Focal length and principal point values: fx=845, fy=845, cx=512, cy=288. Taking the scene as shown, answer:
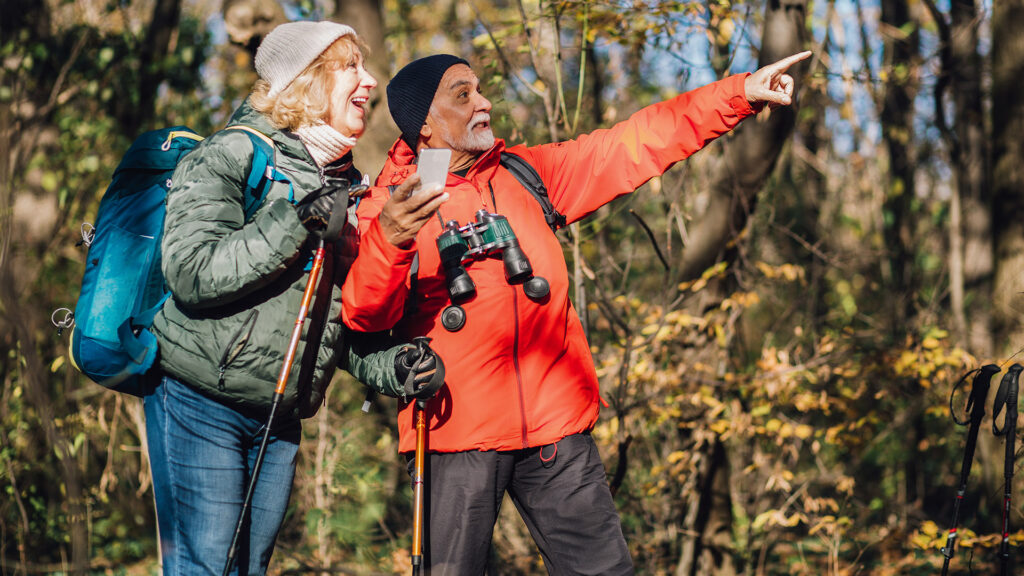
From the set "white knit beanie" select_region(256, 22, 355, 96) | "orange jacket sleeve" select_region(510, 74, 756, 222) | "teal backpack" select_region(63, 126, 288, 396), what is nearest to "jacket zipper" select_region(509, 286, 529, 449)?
"orange jacket sleeve" select_region(510, 74, 756, 222)

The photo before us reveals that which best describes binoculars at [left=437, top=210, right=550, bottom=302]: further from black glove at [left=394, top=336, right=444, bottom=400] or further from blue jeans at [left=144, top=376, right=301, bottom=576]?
blue jeans at [left=144, top=376, right=301, bottom=576]

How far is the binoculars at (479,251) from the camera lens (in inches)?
99.7

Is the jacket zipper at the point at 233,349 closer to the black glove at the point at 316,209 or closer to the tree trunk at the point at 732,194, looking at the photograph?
the black glove at the point at 316,209

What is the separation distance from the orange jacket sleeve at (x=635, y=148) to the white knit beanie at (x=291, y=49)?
29.6 inches

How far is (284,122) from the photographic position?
2.58 meters

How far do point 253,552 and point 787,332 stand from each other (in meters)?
5.23

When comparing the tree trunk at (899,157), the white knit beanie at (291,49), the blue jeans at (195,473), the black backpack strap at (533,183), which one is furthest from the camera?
the tree trunk at (899,157)

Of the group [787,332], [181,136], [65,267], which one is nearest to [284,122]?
[181,136]

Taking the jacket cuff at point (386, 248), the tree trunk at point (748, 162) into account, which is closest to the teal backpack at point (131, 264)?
the jacket cuff at point (386, 248)

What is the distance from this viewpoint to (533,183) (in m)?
2.88

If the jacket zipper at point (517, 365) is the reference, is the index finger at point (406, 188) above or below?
above

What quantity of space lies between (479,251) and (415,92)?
0.68 meters

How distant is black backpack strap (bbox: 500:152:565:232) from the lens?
2.86 metres

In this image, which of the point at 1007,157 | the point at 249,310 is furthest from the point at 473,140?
the point at 1007,157
